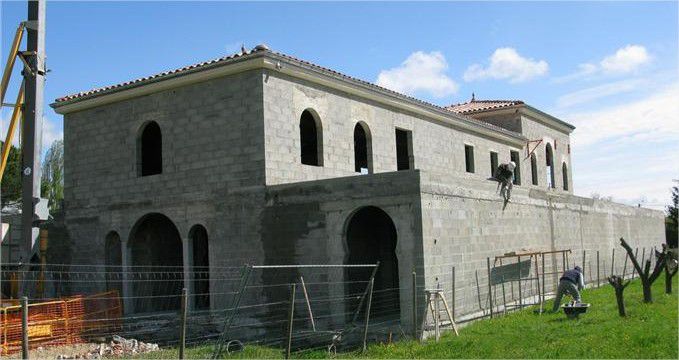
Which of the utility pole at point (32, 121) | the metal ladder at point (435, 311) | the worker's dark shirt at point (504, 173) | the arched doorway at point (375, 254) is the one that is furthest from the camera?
the worker's dark shirt at point (504, 173)

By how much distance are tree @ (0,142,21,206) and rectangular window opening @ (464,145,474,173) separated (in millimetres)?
27550

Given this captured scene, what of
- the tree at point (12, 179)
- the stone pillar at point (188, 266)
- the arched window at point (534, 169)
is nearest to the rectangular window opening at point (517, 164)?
the arched window at point (534, 169)

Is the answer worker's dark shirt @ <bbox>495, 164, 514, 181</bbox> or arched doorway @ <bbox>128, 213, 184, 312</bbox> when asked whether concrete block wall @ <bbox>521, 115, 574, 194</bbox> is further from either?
arched doorway @ <bbox>128, 213, 184, 312</bbox>

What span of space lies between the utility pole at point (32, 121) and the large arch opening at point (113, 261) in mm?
4290

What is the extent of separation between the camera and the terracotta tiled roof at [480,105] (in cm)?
2953

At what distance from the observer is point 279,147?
17359mm

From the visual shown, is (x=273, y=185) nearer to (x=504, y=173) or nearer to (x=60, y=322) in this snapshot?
(x=60, y=322)

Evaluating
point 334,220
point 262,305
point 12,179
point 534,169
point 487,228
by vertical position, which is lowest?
point 262,305

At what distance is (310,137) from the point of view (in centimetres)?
2105

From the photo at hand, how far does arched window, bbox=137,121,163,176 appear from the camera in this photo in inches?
779

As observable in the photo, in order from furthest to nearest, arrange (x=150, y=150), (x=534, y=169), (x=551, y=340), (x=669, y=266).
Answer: (x=534, y=169)
(x=150, y=150)
(x=669, y=266)
(x=551, y=340)

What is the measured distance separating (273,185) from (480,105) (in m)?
16.9

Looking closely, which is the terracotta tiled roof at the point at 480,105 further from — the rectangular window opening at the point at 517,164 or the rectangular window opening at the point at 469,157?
the rectangular window opening at the point at 469,157

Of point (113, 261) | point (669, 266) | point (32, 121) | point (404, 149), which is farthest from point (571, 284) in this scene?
point (32, 121)
